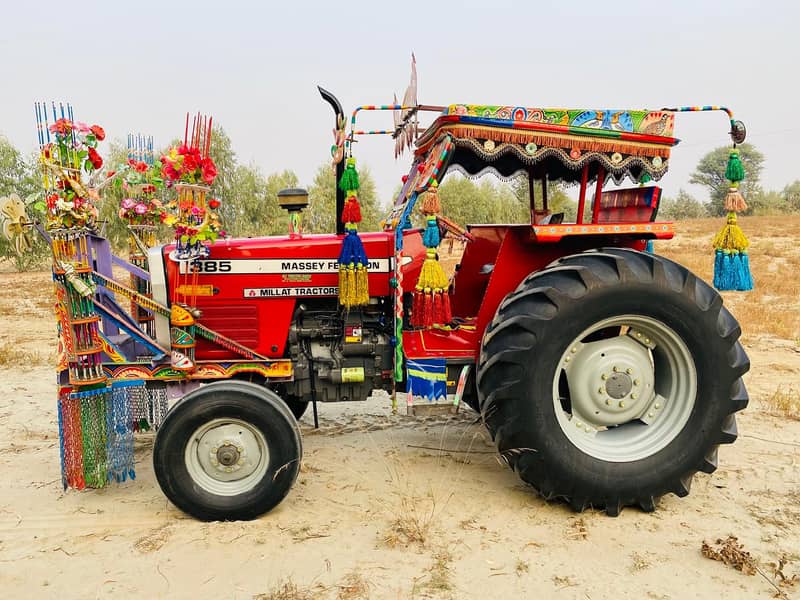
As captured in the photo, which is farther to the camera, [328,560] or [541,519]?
[541,519]

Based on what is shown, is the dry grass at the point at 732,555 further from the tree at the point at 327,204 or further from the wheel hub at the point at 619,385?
the tree at the point at 327,204

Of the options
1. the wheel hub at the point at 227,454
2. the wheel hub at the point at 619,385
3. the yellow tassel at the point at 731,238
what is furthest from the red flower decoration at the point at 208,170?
the yellow tassel at the point at 731,238

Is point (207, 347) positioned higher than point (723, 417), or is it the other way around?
point (207, 347)

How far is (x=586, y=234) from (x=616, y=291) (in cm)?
49

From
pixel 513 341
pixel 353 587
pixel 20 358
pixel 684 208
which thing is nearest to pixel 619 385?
pixel 513 341

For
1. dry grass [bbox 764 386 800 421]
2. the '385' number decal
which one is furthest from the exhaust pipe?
dry grass [bbox 764 386 800 421]

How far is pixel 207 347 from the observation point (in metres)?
4.27

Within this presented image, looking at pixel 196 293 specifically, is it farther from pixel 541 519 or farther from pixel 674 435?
pixel 674 435

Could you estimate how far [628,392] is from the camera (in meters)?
3.89

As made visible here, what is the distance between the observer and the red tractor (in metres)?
3.61

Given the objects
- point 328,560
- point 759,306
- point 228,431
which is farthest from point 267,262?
point 759,306

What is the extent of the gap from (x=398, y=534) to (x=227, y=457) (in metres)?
1.06

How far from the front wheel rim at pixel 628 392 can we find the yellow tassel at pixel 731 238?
0.87m

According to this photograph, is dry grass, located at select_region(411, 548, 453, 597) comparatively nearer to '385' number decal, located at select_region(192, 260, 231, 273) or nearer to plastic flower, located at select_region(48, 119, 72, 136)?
'385' number decal, located at select_region(192, 260, 231, 273)
